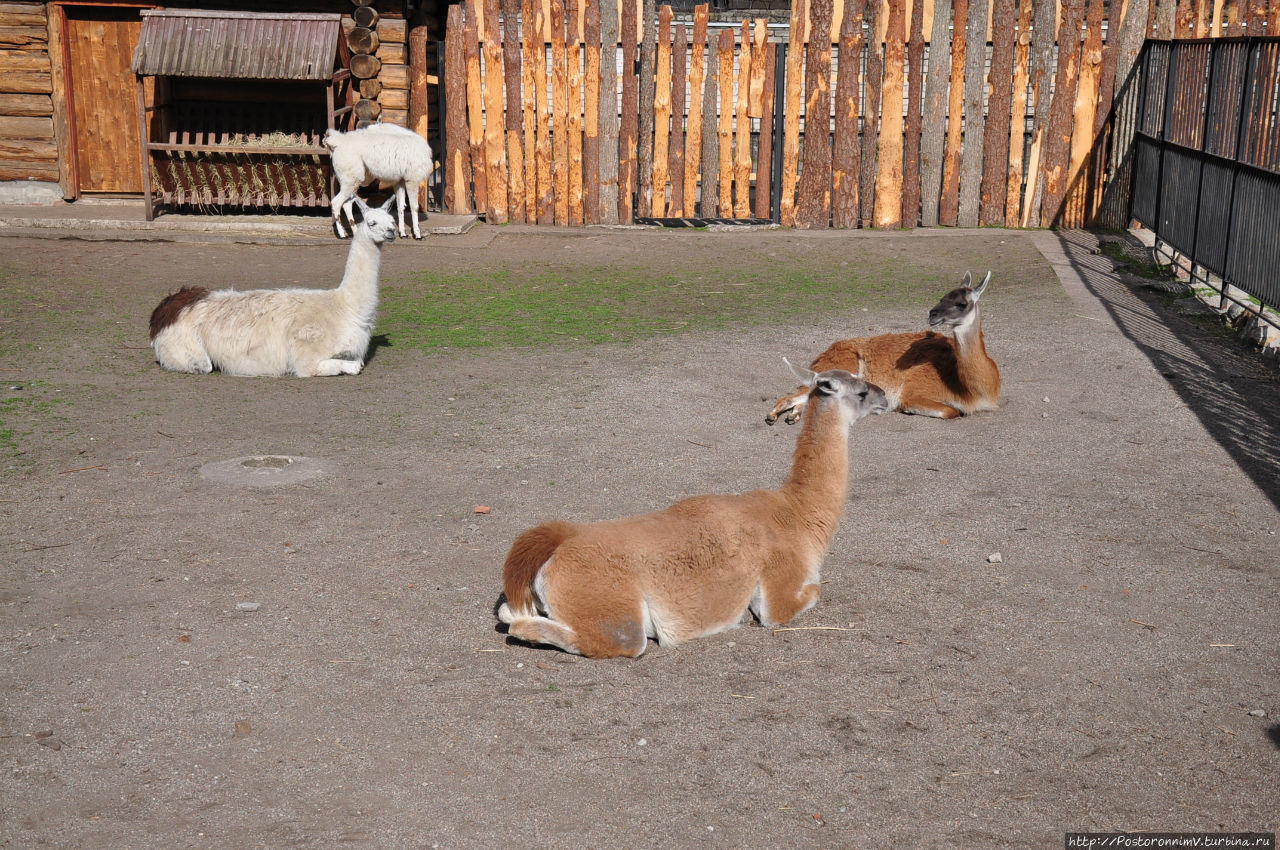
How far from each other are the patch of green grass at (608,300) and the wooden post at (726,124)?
215cm

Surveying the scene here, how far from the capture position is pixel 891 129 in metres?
14.8

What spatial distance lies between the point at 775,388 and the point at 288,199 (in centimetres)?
905

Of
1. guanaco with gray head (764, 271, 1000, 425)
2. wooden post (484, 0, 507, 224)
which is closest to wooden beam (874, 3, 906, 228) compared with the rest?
wooden post (484, 0, 507, 224)

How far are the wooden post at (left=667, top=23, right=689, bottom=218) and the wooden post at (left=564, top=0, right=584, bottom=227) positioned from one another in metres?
1.13

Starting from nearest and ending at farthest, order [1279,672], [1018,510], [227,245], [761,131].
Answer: [1279,672] < [1018,510] < [227,245] < [761,131]

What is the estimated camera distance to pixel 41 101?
1555 cm

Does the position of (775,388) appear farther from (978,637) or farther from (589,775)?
(589,775)

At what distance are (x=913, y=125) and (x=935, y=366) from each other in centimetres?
752

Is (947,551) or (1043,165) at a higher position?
(1043,165)

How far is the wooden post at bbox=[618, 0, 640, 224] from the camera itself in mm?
14633

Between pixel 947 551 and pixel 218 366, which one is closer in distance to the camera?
pixel 947 551

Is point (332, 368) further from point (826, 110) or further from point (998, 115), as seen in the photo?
point (998, 115)

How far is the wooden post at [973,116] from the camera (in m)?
14.4

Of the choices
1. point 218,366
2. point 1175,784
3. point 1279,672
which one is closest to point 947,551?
point 1279,672
